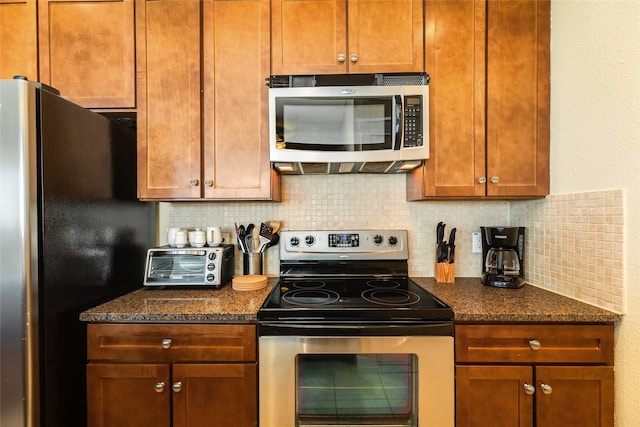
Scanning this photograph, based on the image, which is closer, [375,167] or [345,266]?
[375,167]

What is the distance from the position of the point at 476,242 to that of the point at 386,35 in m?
1.28

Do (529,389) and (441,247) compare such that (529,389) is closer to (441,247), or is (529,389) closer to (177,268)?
(441,247)

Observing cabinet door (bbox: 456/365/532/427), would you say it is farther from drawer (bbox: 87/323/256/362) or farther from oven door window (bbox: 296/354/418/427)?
drawer (bbox: 87/323/256/362)

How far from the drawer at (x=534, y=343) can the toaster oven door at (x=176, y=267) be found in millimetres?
1269

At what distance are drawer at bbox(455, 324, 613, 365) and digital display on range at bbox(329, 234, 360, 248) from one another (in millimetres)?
737

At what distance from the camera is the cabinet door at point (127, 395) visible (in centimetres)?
122

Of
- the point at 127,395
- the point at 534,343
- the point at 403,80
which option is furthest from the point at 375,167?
the point at 127,395

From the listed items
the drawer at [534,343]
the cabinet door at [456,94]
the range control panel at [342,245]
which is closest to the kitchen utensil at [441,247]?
the range control panel at [342,245]

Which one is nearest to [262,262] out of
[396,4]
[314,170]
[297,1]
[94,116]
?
[314,170]

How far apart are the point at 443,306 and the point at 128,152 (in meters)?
1.76

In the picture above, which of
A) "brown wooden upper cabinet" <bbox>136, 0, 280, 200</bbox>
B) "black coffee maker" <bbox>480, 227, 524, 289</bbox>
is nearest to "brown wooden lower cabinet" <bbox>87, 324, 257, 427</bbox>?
"brown wooden upper cabinet" <bbox>136, 0, 280, 200</bbox>

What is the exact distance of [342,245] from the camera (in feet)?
5.88

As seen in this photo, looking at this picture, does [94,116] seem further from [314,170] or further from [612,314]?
[612,314]

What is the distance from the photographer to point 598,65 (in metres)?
1.25
